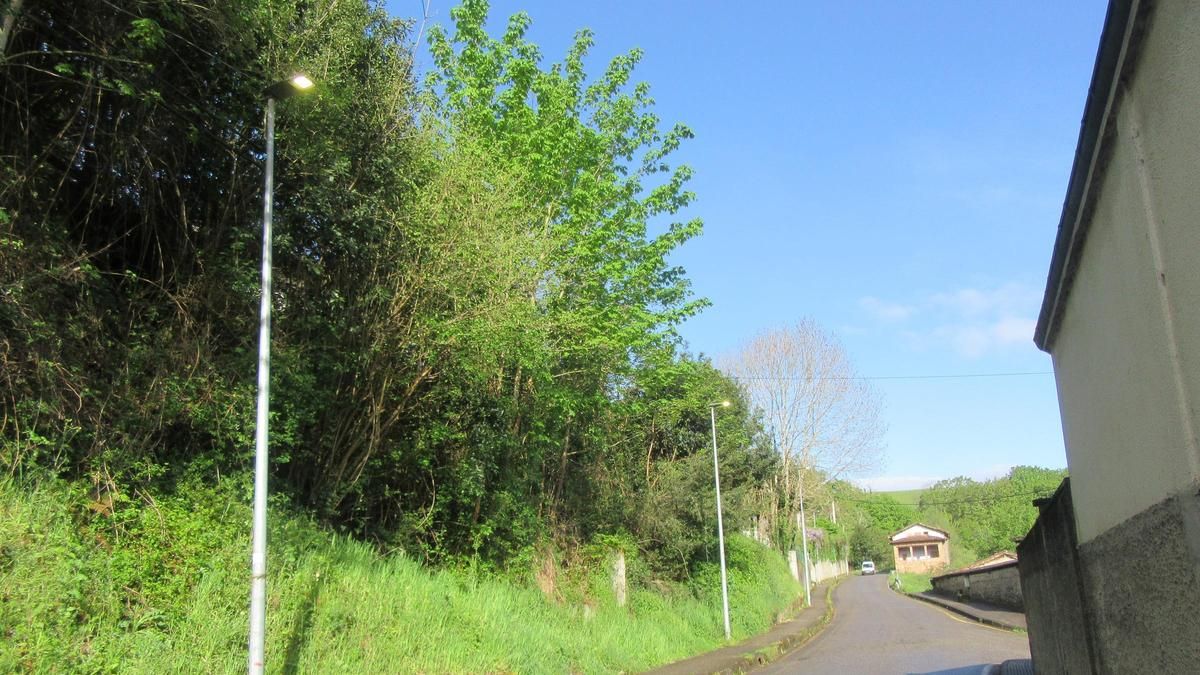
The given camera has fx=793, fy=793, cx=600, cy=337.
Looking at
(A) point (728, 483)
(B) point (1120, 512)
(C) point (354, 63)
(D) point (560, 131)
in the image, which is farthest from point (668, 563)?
(B) point (1120, 512)

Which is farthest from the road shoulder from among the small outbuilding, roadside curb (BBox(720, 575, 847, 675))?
the small outbuilding

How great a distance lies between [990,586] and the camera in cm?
3638

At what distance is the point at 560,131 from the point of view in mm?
18781

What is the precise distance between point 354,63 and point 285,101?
196 centimetres

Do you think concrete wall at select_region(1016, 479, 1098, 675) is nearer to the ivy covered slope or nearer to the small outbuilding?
the ivy covered slope

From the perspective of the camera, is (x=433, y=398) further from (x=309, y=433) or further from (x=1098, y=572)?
→ (x=1098, y=572)

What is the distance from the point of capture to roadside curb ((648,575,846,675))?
1645 cm

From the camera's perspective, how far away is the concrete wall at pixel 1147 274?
3.59 m

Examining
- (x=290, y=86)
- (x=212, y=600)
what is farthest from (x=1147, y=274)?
(x=212, y=600)

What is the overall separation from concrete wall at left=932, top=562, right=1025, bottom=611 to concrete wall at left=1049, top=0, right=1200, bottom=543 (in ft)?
78.2

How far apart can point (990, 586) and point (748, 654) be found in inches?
897

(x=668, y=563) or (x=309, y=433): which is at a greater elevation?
(x=309, y=433)

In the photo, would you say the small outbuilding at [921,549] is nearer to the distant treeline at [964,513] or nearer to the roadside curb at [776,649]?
the distant treeline at [964,513]

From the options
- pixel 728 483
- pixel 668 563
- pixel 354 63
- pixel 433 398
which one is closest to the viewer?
pixel 354 63
